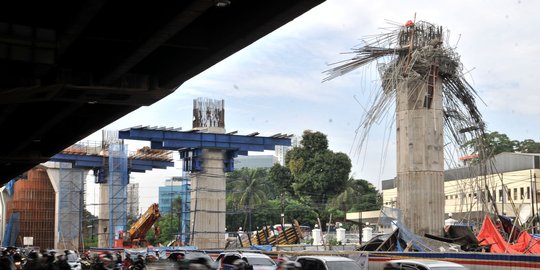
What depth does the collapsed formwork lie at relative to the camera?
10594 centimetres

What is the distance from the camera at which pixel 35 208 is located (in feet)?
352

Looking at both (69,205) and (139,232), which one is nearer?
(139,232)

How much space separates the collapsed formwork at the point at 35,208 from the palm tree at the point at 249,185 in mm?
30341

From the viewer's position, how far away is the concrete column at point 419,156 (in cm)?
2706

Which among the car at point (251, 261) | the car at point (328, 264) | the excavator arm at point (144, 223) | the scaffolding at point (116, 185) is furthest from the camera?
the scaffolding at point (116, 185)

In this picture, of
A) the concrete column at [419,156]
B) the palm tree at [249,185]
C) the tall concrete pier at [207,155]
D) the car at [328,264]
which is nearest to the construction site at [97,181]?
the tall concrete pier at [207,155]

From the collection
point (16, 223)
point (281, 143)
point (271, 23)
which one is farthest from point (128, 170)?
Answer: point (271, 23)

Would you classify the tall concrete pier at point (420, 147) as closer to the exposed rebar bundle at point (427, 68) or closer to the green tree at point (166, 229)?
the exposed rebar bundle at point (427, 68)

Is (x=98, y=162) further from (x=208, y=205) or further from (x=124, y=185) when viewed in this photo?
(x=208, y=205)

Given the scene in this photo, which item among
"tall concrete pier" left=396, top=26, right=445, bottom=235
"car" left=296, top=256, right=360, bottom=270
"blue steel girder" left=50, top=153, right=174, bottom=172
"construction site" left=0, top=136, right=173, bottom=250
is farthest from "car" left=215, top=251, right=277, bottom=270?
"blue steel girder" left=50, top=153, right=174, bottom=172

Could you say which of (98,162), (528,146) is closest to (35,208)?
(98,162)

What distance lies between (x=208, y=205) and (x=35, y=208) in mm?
58594

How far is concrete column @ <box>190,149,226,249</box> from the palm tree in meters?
62.6

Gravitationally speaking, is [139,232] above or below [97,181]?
below
